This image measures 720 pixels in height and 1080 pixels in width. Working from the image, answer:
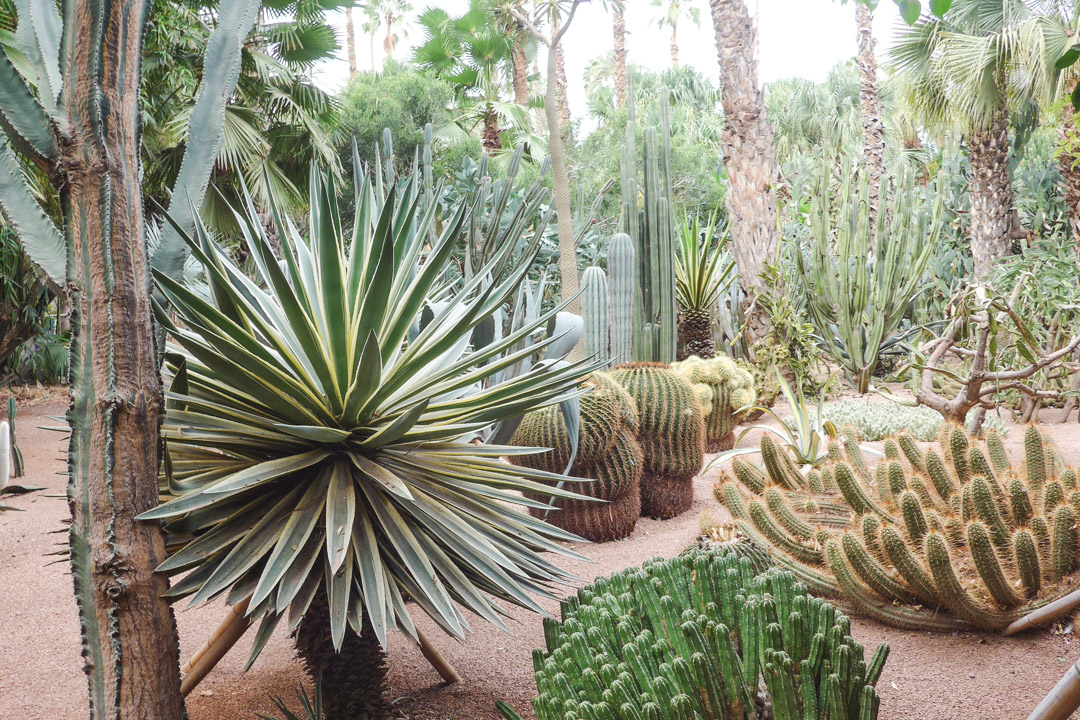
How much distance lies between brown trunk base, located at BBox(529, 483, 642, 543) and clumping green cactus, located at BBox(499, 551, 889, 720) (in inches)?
91.6

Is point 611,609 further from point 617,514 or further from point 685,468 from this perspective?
point 685,468

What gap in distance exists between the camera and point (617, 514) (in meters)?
4.33

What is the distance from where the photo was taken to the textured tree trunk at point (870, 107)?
13039mm

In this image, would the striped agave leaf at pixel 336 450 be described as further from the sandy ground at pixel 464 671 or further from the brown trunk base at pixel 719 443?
the brown trunk base at pixel 719 443

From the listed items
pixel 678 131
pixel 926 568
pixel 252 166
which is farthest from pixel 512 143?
pixel 926 568

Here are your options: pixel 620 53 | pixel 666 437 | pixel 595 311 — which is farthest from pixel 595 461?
pixel 620 53

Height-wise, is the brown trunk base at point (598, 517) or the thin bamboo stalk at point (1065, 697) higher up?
the thin bamboo stalk at point (1065, 697)

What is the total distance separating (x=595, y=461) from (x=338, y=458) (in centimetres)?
252

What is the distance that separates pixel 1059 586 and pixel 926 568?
1.26 feet

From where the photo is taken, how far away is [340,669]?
1.96 meters

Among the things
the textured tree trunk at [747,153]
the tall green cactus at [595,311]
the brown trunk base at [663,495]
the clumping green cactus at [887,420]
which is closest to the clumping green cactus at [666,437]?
the brown trunk base at [663,495]

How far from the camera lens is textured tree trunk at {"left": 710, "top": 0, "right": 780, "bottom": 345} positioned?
880 cm

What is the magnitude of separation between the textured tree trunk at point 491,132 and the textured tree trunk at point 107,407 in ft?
42.4

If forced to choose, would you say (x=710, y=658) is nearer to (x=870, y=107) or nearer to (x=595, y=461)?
(x=595, y=461)
